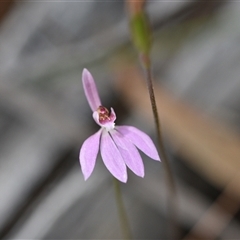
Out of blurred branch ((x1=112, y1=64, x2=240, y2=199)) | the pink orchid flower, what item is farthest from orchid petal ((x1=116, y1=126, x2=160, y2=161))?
blurred branch ((x1=112, y1=64, x2=240, y2=199))

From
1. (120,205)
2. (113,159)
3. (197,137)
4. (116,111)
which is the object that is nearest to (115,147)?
(113,159)

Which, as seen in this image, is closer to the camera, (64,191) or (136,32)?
(136,32)

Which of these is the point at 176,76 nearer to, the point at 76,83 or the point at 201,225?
the point at 76,83

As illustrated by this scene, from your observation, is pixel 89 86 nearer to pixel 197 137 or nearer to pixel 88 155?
pixel 88 155

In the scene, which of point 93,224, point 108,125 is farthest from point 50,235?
point 108,125

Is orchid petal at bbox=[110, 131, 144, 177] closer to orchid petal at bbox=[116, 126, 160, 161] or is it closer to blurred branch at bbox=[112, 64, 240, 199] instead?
orchid petal at bbox=[116, 126, 160, 161]

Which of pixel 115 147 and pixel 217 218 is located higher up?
pixel 115 147
